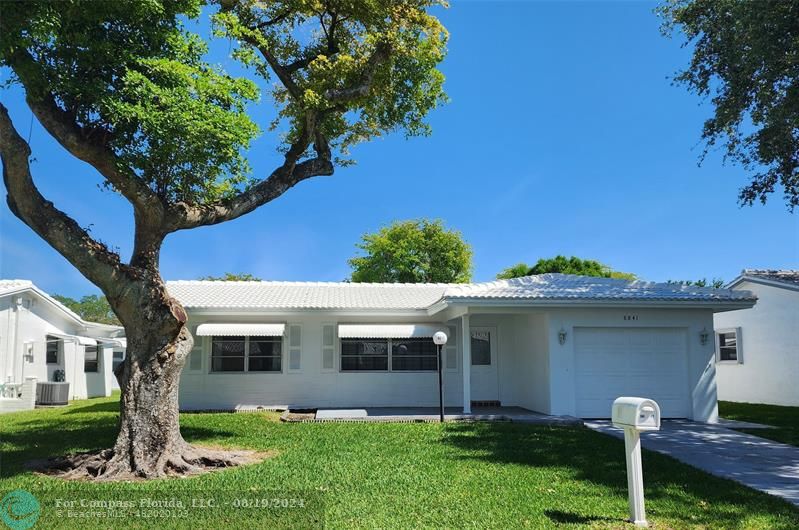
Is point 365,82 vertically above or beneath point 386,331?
above

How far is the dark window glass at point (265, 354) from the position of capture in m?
18.9

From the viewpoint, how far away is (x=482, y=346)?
19.4 m

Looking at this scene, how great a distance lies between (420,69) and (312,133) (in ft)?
12.4

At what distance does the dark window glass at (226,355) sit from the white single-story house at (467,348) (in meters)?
0.03

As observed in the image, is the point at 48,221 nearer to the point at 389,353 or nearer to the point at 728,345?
the point at 389,353

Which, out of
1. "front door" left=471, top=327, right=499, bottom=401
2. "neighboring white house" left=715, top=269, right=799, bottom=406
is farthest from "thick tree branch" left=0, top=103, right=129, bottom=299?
"neighboring white house" left=715, top=269, right=799, bottom=406

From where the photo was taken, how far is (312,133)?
12.3m

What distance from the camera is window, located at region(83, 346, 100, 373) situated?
27.3m

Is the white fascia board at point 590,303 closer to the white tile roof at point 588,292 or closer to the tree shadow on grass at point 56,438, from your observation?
the white tile roof at point 588,292

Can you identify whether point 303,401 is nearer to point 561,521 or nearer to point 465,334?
point 465,334

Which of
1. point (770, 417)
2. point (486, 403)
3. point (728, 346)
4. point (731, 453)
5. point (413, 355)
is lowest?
point (770, 417)

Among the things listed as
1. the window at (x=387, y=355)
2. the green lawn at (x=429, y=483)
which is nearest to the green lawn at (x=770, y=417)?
the green lawn at (x=429, y=483)

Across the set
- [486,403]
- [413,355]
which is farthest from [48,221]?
[486,403]

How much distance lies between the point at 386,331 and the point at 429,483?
10149 mm
